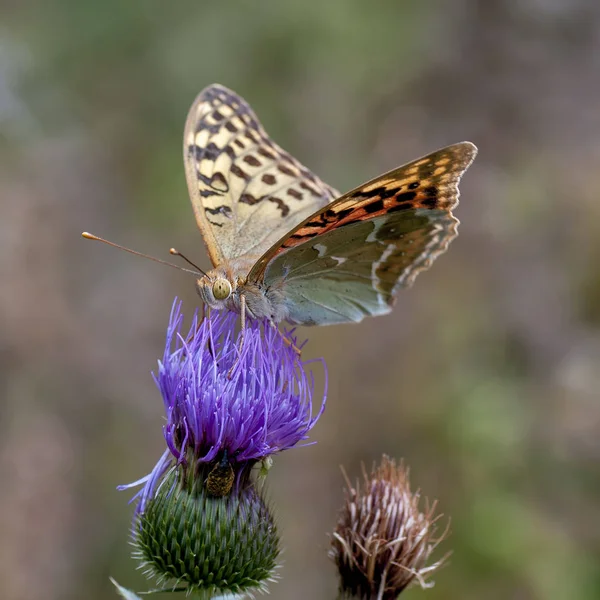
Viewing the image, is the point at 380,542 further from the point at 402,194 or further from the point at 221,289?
the point at 402,194

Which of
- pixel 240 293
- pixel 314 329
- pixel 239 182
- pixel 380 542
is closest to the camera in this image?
pixel 380 542

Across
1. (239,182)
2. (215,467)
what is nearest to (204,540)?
(215,467)

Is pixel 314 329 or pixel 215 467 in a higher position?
pixel 314 329

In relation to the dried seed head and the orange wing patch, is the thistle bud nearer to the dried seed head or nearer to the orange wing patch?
the dried seed head

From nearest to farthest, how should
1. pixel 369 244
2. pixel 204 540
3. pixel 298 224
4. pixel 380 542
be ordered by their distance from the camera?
pixel 204 540, pixel 380 542, pixel 298 224, pixel 369 244

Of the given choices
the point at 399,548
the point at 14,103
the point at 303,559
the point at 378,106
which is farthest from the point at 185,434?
the point at 378,106

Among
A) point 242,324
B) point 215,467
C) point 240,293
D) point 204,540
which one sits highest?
point 240,293

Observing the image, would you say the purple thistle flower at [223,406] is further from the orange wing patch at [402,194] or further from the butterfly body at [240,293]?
the orange wing patch at [402,194]
